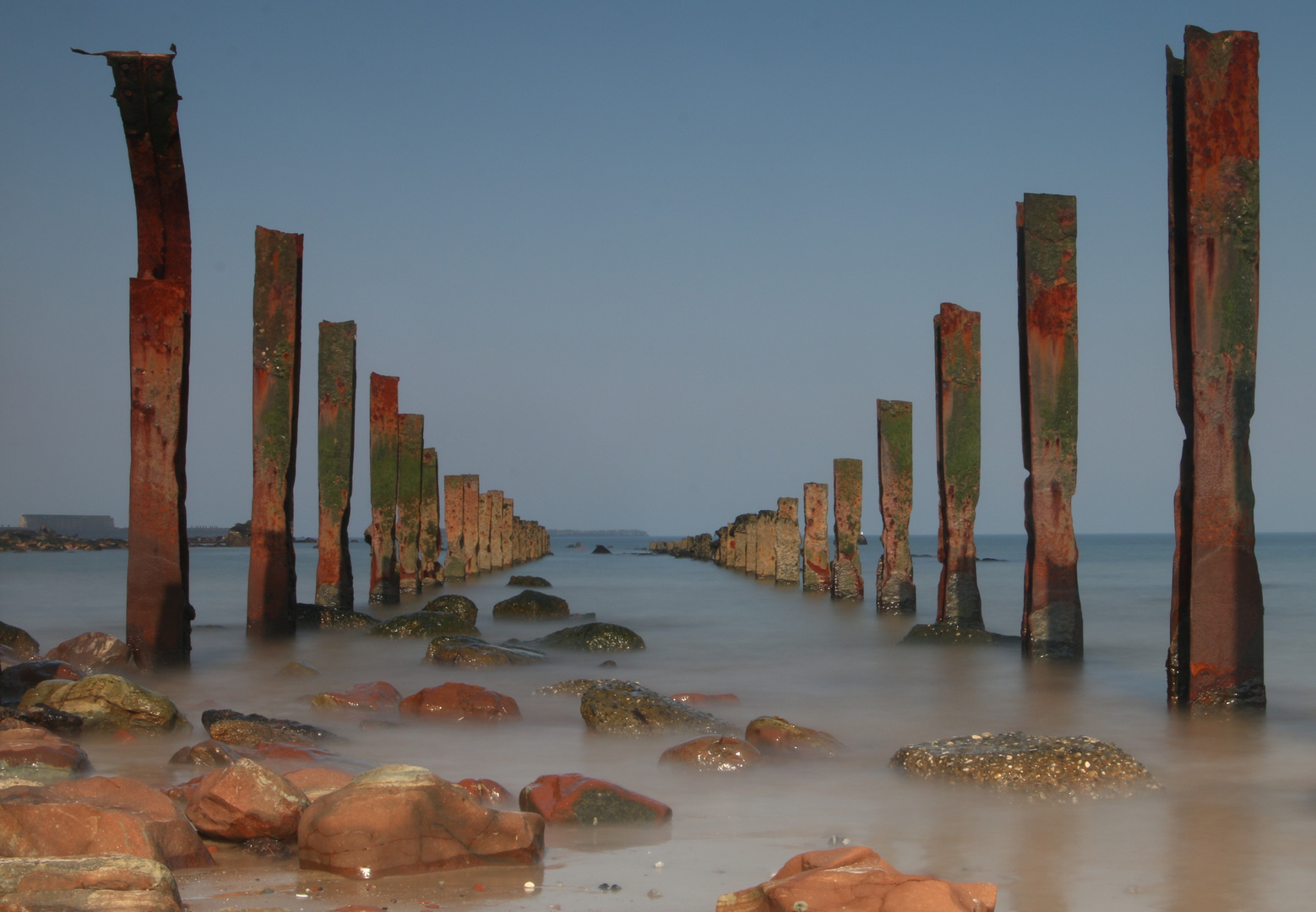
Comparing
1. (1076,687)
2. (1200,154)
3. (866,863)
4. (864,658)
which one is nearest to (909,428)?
(864,658)

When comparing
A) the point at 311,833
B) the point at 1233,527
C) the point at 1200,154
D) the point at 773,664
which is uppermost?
the point at 1200,154

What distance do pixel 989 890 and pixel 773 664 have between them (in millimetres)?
7009

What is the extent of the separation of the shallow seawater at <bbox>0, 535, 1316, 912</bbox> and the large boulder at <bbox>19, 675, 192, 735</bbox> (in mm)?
169

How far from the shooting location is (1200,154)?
629cm

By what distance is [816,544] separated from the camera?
21359 mm

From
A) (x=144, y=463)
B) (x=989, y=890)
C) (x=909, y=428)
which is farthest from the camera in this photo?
(x=909, y=428)

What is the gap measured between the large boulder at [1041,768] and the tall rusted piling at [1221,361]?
1945mm

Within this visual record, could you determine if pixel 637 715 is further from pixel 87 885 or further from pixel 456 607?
pixel 456 607

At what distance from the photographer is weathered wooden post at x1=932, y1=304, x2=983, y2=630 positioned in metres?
11.3

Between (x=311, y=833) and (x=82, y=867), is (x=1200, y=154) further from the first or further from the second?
(x=82, y=867)

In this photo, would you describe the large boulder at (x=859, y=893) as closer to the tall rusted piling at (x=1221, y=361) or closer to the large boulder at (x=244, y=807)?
the large boulder at (x=244, y=807)

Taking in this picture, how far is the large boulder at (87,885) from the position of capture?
2.29m

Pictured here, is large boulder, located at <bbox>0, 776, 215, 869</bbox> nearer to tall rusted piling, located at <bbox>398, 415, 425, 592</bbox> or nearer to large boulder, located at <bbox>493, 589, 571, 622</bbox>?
large boulder, located at <bbox>493, 589, 571, 622</bbox>

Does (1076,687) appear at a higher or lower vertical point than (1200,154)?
lower
